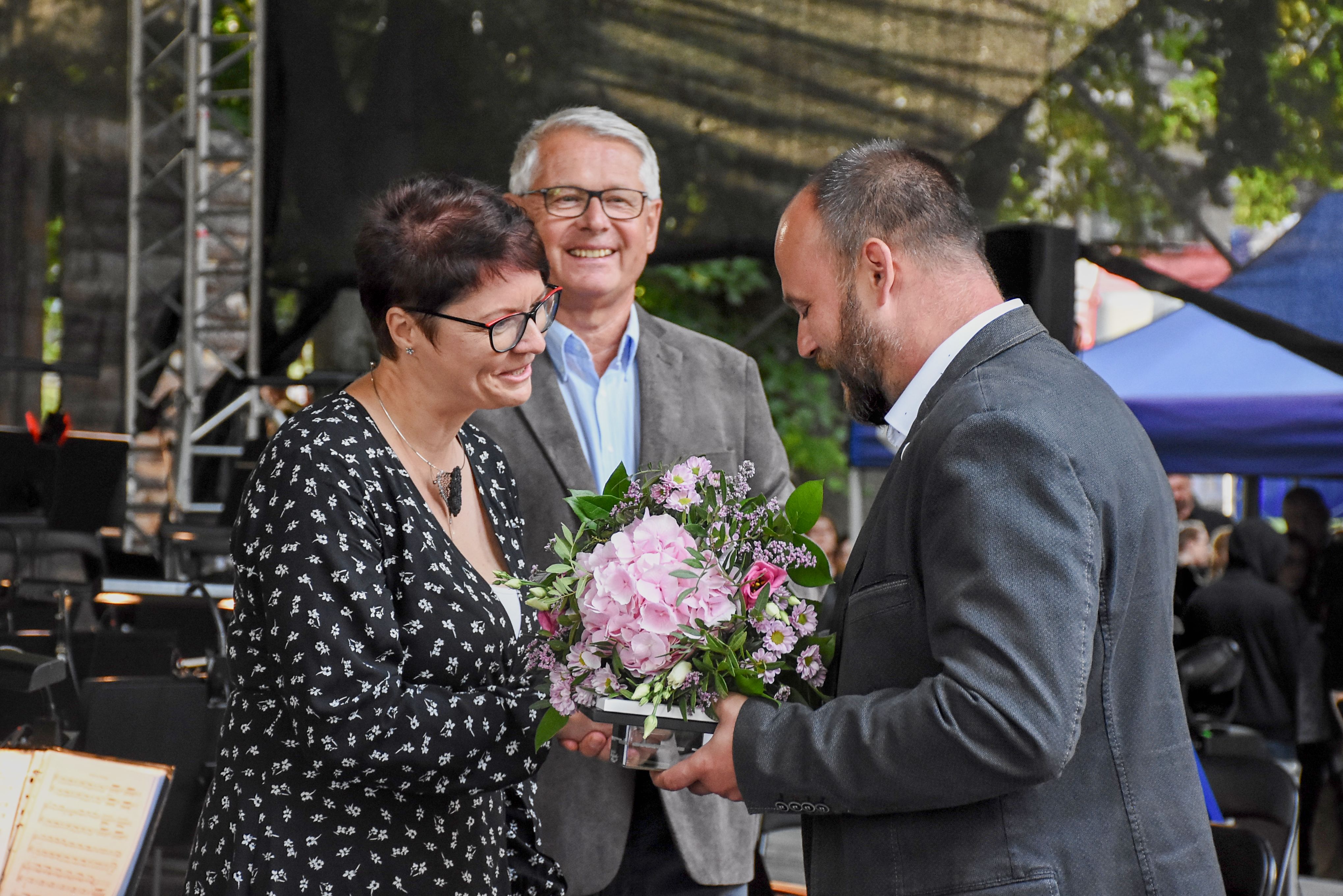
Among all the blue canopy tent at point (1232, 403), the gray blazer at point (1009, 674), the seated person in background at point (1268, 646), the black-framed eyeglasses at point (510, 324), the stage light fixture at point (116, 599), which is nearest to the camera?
the gray blazer at point (1009, 674)

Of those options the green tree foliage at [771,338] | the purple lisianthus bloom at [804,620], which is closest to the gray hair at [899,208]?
the purple lisianthus bloom at [804,620]

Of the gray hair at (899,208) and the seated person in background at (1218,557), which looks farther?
the seated person in background at (1218,557)

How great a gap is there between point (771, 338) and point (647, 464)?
26.1 ft

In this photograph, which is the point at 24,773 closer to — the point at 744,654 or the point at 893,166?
the point at 744,654

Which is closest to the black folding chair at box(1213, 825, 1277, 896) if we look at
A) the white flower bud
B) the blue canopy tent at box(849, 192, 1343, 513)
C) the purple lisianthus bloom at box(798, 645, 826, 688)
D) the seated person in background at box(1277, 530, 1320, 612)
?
the purple lisianthus bloom at box(798, 645, 826, 688)

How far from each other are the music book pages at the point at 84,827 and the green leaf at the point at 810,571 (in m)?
0.98

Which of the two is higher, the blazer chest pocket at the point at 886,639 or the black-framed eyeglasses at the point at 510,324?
the black-framed eyeglasses at the point at 510,324

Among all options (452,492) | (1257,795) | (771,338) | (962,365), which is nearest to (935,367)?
(962,365)

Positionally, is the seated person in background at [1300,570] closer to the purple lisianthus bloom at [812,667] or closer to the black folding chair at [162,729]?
the black folding chair at [162,729]

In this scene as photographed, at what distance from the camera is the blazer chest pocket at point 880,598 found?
130cm

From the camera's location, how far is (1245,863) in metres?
2.55

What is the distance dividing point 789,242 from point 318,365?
678cm

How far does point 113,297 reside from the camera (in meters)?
8.53

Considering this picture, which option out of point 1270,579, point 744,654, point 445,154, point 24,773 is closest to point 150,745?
point 24,773
